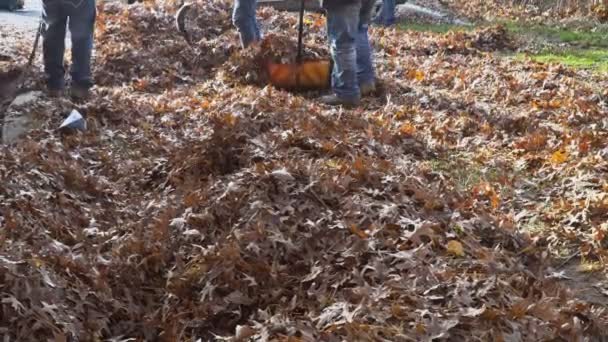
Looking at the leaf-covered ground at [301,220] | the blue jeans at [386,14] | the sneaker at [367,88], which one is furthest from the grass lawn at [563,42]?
the sneaker at [367,88]

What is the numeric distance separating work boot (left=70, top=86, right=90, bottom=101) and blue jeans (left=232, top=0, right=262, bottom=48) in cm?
199

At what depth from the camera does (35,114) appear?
5.35 m

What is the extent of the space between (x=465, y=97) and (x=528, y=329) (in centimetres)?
406

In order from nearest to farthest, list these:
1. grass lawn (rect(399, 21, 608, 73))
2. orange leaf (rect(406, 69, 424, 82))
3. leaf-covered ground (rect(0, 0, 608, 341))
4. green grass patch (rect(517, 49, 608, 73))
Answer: leaf-covered ground (rect(0, 0, 608, 341)) < orange leaf (rect(406, 69, 424, 82)) < green grass patch (rect(517, 49, 608, 73)) < grass lawn (rect(399, 21, 608, 73))

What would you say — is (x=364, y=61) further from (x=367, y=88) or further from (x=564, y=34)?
(x=564, y=34)

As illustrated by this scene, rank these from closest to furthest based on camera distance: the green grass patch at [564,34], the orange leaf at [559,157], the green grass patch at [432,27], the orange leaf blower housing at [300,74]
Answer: the orange leaf at [559,157], the orange leaf blower housing at [300,74], the green grass patch at [564,34], the green grass patch at [432,27]

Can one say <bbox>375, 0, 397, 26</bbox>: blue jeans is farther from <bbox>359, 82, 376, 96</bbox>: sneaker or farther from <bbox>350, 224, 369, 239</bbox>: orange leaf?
<bbox>350, 224, 369, 239</bbox>: orange leaf

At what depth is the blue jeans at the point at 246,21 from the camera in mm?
7391

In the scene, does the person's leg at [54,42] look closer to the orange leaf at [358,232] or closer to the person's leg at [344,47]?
the person's leg at [344,47]

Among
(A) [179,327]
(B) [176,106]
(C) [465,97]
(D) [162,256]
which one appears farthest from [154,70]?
(A) [179,327]

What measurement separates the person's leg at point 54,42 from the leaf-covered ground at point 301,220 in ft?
1.39

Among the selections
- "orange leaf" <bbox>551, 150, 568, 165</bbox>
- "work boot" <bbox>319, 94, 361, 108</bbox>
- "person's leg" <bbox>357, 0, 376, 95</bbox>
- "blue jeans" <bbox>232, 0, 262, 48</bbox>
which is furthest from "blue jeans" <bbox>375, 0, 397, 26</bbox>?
"orange leaf" <bbox>551, 150, 568, 165</bbox>

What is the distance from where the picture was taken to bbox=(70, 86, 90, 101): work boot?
596 centimetres

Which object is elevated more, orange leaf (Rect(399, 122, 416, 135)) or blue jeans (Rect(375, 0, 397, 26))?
blue jeans (Rect(375, 0, 397, 26))
